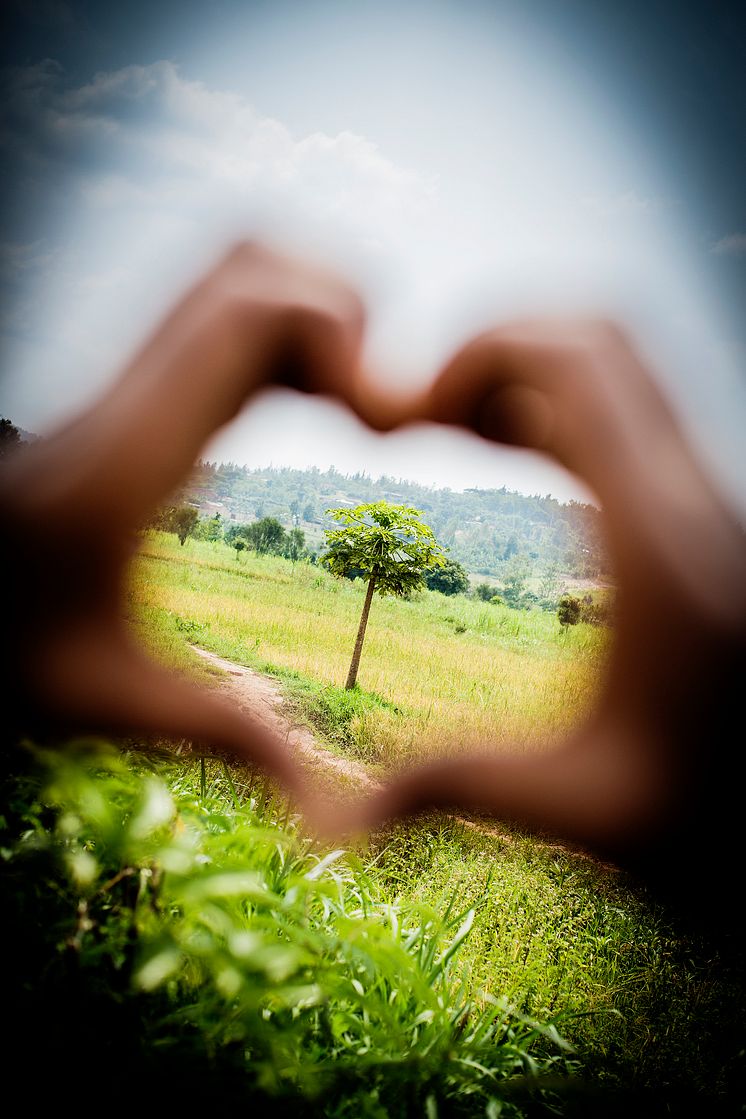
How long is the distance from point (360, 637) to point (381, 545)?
2.11 feet

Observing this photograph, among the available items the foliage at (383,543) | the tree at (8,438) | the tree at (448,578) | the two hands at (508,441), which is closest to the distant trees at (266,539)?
the foliage at (383,543)

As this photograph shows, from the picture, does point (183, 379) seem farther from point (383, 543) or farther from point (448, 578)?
point (448, 578)

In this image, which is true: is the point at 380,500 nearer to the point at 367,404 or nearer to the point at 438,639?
the point at 367,404

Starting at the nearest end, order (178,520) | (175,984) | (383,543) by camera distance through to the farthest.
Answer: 1. (175,984)
2. (178,520)
3. (383,543)

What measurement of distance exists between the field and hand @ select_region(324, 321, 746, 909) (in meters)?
0.21

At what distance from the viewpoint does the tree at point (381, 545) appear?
3.14 meters

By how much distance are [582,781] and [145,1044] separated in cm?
260

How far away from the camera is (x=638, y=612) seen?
2.52 meters

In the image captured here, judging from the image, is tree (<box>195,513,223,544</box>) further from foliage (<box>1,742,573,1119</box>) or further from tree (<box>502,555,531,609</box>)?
tree (<box>502,555,531,609</box>)

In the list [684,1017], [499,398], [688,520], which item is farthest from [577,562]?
[684,1017]

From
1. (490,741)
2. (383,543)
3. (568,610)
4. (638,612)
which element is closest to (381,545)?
(383,543)

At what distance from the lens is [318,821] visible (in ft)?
9.00

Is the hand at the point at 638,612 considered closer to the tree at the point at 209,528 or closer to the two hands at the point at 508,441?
the two hands at the point at 508,441

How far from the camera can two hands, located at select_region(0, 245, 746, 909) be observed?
2410 mm
